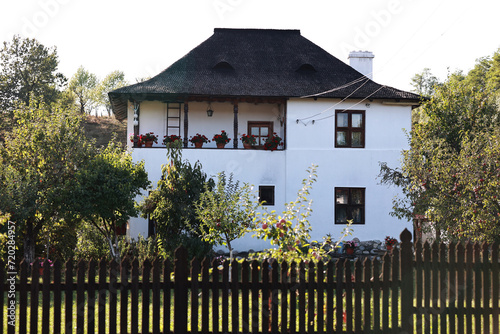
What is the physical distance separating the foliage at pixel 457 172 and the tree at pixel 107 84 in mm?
50343

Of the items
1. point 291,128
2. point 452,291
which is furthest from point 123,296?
point 291,128

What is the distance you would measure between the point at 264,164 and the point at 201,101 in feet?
10.8

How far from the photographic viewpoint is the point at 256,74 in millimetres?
19812

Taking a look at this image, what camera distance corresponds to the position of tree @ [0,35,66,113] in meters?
37.5

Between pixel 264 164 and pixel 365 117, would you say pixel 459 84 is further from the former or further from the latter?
pixel 264 164

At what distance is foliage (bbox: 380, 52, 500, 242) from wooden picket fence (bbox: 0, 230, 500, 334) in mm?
4047

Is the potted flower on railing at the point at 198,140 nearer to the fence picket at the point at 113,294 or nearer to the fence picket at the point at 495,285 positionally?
the fence picket at the point at 113,294

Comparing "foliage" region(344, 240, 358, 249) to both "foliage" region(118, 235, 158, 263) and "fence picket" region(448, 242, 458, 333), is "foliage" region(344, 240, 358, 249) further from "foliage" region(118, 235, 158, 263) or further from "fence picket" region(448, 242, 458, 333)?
"fence picket" region(448, 242, 458, 333)

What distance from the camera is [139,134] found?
19078 mm

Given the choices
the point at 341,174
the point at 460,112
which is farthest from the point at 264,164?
the point at 460,112

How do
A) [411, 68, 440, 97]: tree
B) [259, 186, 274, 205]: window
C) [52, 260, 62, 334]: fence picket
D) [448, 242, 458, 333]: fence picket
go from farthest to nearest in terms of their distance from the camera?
[411, 68, 440, 97]: tree → [259, 186, 274, 205]: window → [448, 242, 458, 333]: fence picket → [52, 260, 62, 334]: fence picket

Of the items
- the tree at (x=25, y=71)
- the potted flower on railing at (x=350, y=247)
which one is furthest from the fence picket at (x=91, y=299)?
the tree at (x=25, y=71)

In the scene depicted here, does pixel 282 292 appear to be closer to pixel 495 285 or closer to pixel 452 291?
pixel 452 291

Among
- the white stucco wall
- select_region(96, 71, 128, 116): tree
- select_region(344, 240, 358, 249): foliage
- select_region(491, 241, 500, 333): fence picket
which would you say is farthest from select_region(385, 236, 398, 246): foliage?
select_region(96, 71, 128, 116): tree
